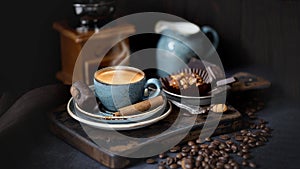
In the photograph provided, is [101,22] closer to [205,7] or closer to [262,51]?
[205,7]

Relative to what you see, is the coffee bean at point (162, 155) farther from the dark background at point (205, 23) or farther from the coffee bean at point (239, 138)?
the dark background at point (205, 23)

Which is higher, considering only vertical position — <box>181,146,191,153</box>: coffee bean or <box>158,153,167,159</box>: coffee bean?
<box>181,146,191,153</box>: coffee bean

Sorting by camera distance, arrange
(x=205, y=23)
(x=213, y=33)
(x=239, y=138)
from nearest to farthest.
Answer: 1. (x=239, y=138)
2. (x=213, y=33)
3. (x=205, y=23)

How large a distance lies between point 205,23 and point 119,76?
66 centimetres

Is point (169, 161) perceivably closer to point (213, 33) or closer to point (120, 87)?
point (120, 87)

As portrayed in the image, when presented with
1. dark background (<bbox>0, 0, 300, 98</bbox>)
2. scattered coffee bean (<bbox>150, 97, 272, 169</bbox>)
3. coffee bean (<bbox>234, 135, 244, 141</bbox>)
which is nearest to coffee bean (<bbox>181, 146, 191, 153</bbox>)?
scattered coffee bean (<bbox>150, 97, 272, 169</bbox>)

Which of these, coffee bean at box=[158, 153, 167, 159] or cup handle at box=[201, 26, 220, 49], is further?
cup handle at box=[201, 26, 220, 49]

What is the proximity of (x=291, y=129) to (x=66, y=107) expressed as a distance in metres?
0.56

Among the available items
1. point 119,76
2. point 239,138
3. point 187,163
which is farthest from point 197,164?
point 119,76

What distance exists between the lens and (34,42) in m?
1.79

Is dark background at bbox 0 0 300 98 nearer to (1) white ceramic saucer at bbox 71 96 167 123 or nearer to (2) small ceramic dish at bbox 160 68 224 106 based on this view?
(2) small ceramic dish at bbox 160 68 224 106

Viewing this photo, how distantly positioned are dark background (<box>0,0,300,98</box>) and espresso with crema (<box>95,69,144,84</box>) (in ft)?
1.66

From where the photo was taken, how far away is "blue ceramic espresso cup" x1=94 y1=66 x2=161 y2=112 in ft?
3.98

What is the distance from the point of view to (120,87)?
3.97 ft
